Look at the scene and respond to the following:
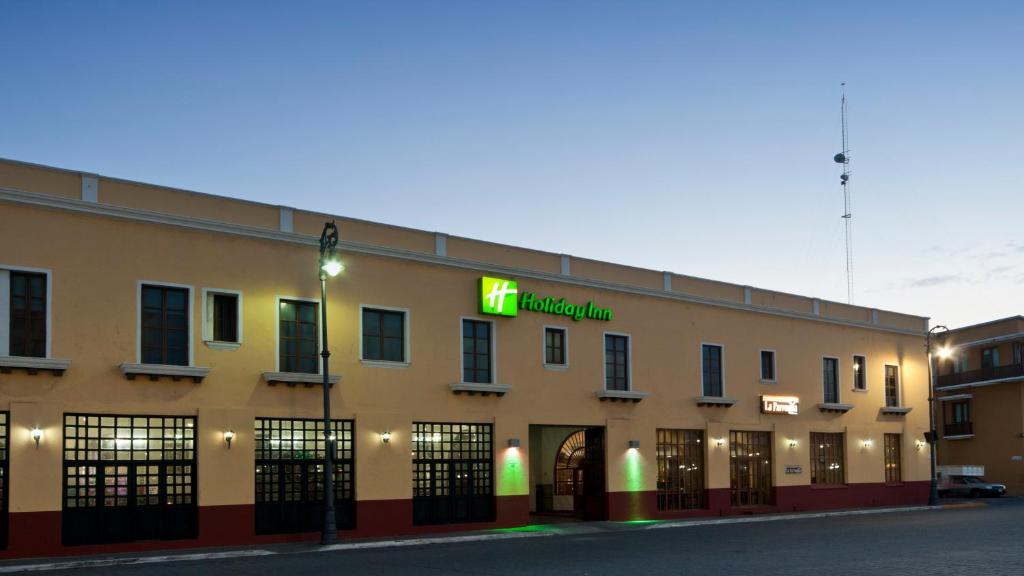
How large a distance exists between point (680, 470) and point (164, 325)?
19.0 m

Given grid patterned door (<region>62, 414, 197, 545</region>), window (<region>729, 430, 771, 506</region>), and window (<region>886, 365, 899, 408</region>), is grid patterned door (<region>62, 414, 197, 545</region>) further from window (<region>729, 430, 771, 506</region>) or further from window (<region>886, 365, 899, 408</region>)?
window (<region>886, 365, 899, 408</region>)

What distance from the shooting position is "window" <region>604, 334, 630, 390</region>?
35.1 meters

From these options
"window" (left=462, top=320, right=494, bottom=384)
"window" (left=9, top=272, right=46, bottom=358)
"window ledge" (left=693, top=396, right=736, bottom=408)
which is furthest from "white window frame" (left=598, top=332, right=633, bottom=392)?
"window" (left=9, top=272, right=46, bottom=358)

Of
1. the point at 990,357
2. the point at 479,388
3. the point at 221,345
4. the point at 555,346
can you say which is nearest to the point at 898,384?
the point at 555,346

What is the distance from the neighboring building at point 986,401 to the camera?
6028 centimetres

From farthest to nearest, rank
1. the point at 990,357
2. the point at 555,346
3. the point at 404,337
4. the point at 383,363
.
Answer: the point at 990,357
the point at 555,346
the point at 404,337
the point at 383,363

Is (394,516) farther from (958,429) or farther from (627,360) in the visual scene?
(958,429)

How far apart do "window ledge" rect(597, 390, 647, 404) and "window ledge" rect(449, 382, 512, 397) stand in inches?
159

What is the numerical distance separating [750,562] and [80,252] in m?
15.8

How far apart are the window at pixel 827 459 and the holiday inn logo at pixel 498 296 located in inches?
644

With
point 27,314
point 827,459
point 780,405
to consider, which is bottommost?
point 827,459

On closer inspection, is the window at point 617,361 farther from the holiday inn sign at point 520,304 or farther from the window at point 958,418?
the window at point 958,418

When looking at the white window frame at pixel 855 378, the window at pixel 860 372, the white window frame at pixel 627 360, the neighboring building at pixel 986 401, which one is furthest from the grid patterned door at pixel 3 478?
the neighboring building at pixel 986 401

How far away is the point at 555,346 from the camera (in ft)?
110
